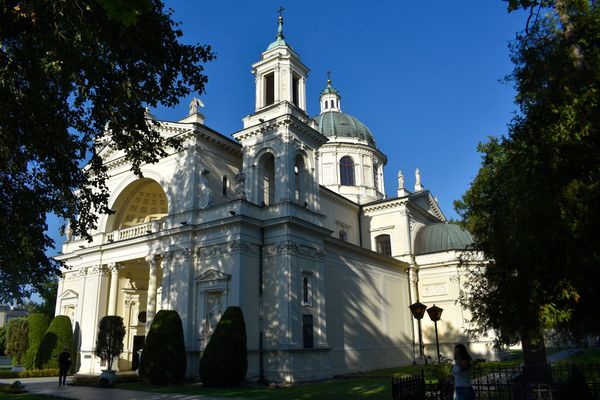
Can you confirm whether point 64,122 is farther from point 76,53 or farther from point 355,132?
point 355,132

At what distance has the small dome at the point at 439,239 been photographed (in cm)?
3691

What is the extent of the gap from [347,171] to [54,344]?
2551cm

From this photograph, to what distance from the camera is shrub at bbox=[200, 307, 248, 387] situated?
1950 cm

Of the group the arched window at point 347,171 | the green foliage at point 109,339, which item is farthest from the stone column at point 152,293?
the arched window at point 347,171

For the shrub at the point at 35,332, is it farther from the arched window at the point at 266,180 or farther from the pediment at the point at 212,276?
the arched window at the point at 266,180

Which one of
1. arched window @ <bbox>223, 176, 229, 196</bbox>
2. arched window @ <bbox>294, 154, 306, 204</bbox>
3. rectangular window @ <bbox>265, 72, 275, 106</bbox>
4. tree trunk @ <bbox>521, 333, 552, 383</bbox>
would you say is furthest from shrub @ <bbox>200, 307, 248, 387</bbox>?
rectangular window @ <bbox>265, 72, 275, 106</bbox>

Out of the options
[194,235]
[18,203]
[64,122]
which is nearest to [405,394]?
[64,122]

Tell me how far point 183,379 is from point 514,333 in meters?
14.9

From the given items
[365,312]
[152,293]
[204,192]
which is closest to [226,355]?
[152,293]

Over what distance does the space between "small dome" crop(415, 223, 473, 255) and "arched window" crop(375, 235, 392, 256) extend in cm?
220

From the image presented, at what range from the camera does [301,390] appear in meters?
18.7

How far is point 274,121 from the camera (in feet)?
83.9

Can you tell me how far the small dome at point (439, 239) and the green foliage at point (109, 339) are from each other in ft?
73.6

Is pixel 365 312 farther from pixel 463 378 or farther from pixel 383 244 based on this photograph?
pixel 463 378
